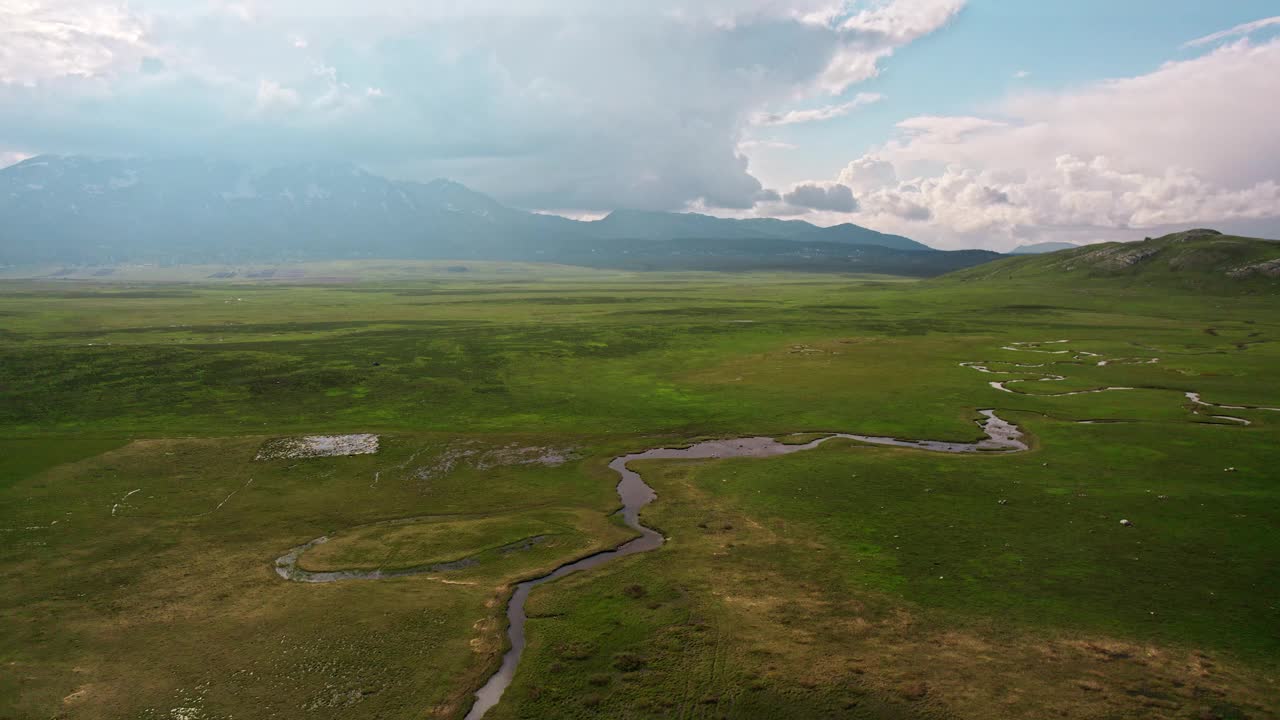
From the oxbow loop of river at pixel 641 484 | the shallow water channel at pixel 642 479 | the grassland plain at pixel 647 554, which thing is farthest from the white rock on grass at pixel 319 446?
the shallow water channel at pixel 642 479

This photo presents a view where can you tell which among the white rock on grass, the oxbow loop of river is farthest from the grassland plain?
the white rock on grass

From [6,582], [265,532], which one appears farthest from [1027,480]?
[6,582]

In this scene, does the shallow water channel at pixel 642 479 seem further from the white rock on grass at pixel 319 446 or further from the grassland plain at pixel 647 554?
the white rock on grass at pixel 319 446

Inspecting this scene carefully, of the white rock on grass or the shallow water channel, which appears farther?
the white rock on grass

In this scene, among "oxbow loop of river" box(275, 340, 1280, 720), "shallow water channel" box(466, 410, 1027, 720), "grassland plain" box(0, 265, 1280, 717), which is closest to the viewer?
"grassland plain" box(0, 265, 1280, 717)

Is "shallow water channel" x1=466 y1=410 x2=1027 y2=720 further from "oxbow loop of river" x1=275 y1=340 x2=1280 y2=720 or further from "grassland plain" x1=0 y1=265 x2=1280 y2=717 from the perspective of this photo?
"grassland plain" x1=0 y1=265 x2=1280 y2=717

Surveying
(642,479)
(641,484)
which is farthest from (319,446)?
(641,484)
